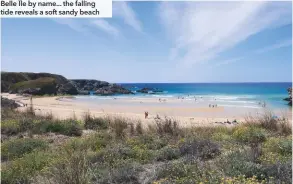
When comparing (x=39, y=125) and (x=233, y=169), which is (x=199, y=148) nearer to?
(x=233, y=169)

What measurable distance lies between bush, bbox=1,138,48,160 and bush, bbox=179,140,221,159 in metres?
3.77

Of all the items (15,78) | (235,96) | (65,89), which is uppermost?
(15,78)

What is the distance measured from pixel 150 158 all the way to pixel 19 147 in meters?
3.53

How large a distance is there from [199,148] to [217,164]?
132 centimetres

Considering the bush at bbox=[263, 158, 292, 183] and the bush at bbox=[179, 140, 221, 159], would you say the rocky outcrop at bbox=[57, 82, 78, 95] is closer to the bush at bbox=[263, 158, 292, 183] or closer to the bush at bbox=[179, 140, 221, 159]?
the bush at bbox=[179, 140, 221, 159]

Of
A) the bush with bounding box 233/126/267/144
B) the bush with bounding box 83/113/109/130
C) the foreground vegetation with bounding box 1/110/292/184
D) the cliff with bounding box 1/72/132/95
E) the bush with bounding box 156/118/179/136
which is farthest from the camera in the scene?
the cliff with bounding box 1/72/132/95

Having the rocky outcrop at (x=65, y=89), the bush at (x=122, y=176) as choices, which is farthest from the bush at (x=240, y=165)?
the rocky outcrop at (x=65, y=89)

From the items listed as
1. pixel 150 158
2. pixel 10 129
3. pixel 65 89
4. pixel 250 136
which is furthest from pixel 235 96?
pixel 150 158

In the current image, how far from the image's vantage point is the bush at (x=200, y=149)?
6.92m

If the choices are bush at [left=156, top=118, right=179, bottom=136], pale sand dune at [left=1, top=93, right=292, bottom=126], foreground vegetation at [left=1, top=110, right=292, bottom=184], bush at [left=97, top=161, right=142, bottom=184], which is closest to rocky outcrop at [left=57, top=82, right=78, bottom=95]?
pale sand dune at [left=1, top=93, right=292, bottom=126]

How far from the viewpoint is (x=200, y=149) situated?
714 cm

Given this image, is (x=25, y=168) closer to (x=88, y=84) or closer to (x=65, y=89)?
(x=65, y=89)

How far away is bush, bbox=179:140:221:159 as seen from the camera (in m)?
6.92

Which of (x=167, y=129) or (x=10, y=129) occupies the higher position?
(x=167, y=129)
